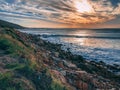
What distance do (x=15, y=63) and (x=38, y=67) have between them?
3.39ft

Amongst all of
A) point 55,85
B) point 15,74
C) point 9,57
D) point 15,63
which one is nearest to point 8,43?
point 9,57

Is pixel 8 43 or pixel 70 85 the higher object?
pixel 8 43

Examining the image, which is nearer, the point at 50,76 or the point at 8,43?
the point at 50,76

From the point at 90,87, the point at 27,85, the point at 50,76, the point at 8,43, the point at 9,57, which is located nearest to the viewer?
the point at 27,85

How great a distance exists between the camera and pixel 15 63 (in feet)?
38.6

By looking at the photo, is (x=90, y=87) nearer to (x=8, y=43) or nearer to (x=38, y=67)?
(x=38, y=67)

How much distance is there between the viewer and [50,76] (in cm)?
1077

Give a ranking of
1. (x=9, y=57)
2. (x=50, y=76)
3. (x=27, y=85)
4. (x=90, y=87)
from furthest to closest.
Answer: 1. (x=9, y=57)
2. (x=90, y=87)
3. (x=50, y=76)
4. (x=27, y=85)

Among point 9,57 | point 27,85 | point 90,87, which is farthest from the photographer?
point 9,57

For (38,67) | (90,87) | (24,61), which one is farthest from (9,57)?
(90,87)

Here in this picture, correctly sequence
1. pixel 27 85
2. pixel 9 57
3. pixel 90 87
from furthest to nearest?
pixel 9 57
pixel 90 87
pixel 27 85

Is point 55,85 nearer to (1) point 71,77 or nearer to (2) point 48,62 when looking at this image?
(1) point 71,77

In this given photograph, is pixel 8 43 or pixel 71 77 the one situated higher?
pixel 8 43

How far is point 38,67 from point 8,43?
11.7ft
